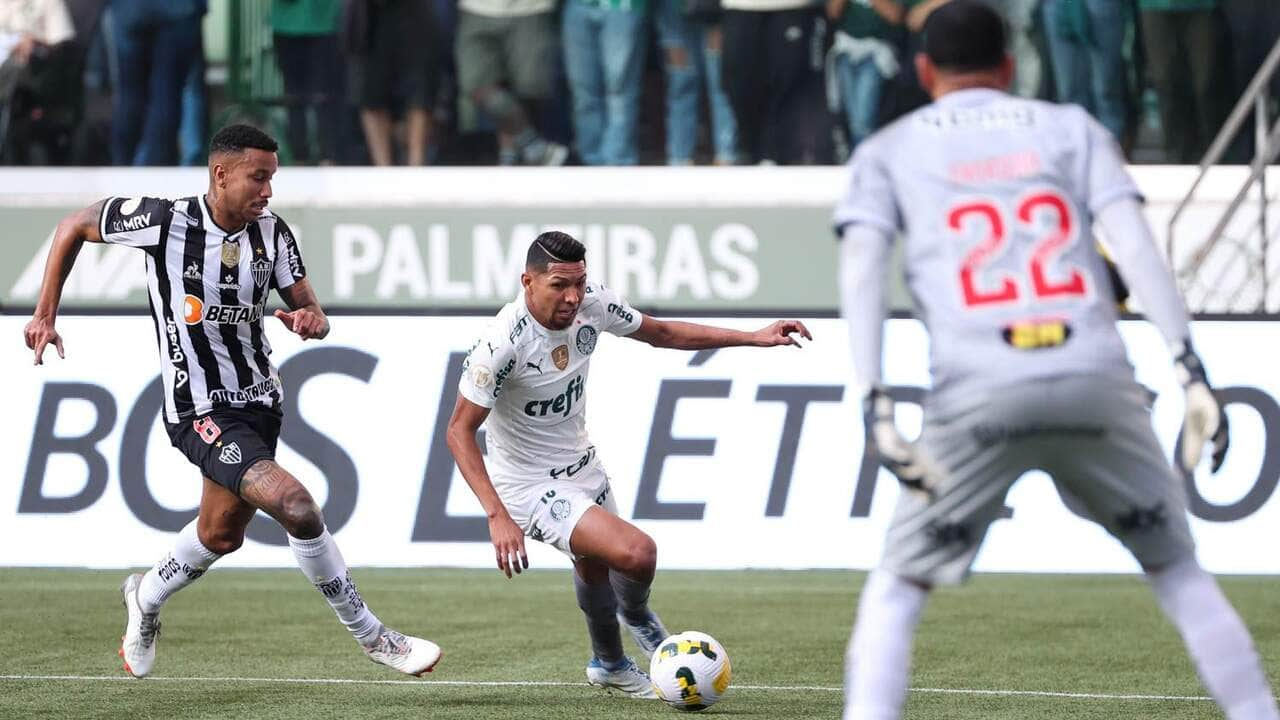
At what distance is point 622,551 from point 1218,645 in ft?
9.14

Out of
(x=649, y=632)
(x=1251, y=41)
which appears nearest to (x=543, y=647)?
(x=649, y=632)

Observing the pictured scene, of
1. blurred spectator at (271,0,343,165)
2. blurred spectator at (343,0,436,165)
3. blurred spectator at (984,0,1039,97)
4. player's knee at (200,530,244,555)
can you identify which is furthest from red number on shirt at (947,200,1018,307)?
blurred spectator at (271,0,343,165)

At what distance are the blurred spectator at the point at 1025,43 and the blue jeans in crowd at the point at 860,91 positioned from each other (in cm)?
96

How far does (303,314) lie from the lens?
6.75 metres

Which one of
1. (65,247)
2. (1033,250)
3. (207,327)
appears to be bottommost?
(207,327)

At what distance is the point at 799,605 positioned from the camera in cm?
976

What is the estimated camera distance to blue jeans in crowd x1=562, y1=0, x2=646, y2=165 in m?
14.6

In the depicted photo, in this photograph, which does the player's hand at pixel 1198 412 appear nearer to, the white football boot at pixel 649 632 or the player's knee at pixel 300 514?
the white football boot at pixel 649 632

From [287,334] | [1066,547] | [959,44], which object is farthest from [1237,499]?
[959,44]

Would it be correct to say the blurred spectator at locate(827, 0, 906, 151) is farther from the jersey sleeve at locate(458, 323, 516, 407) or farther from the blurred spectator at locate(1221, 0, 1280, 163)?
the jersey sleeve at locate(458, 323, 516, 407)

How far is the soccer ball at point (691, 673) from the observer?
22.0 feet

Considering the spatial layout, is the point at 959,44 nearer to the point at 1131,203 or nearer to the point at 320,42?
the point at 1131,203

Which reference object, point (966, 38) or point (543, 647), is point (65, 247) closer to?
point (543, 647)

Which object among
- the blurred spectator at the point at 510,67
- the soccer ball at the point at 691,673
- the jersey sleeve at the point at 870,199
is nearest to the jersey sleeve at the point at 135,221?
the soccer ball at the point at 691,673
